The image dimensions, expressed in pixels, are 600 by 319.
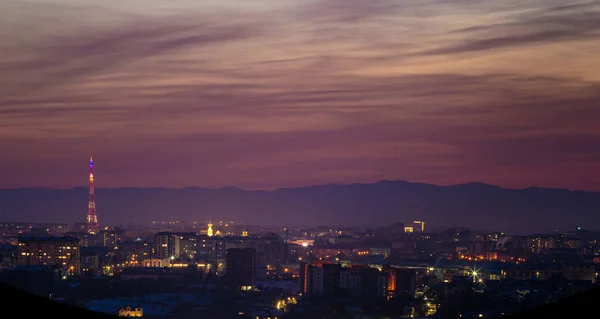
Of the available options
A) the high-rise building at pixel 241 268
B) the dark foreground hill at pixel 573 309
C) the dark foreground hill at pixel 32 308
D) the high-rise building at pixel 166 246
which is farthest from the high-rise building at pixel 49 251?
the dark foreground hill at pixel 573 309

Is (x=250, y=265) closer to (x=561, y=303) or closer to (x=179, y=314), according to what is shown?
(x=179, y=314)

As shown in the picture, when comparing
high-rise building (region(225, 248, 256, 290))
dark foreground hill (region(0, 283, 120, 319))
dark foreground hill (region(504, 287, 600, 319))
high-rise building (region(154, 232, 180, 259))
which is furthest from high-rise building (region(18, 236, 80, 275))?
dark foreground hill (region(504, 287, 600, 319))

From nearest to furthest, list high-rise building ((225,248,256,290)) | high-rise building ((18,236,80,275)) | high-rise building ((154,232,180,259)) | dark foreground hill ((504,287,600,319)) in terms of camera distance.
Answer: dark foreground hill ((504,287,600,319))
high-rise building ((225,248,256,290))
high-rise building ((18,236,80,275))
high-rise building ((154,232,180,259))

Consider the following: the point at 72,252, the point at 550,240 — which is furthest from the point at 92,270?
the point at 550,240

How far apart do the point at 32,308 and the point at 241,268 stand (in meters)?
50.9

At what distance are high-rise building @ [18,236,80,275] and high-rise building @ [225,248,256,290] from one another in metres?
8.30

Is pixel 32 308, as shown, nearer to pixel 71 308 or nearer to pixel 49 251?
pixel 71 308

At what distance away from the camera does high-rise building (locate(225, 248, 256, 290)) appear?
184ft

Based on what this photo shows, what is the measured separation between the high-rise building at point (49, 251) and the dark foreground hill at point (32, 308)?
5610 cm

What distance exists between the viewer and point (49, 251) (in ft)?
216

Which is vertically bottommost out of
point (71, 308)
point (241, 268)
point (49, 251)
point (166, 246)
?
point (166, 246)

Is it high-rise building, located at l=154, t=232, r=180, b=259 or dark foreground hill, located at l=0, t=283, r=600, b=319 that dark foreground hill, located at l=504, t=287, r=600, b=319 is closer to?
dark foreground hill, located at l=0, t=283, r=600, b=319

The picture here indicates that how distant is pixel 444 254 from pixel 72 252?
85.2 ft

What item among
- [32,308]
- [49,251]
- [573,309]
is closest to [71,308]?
[32,308]
